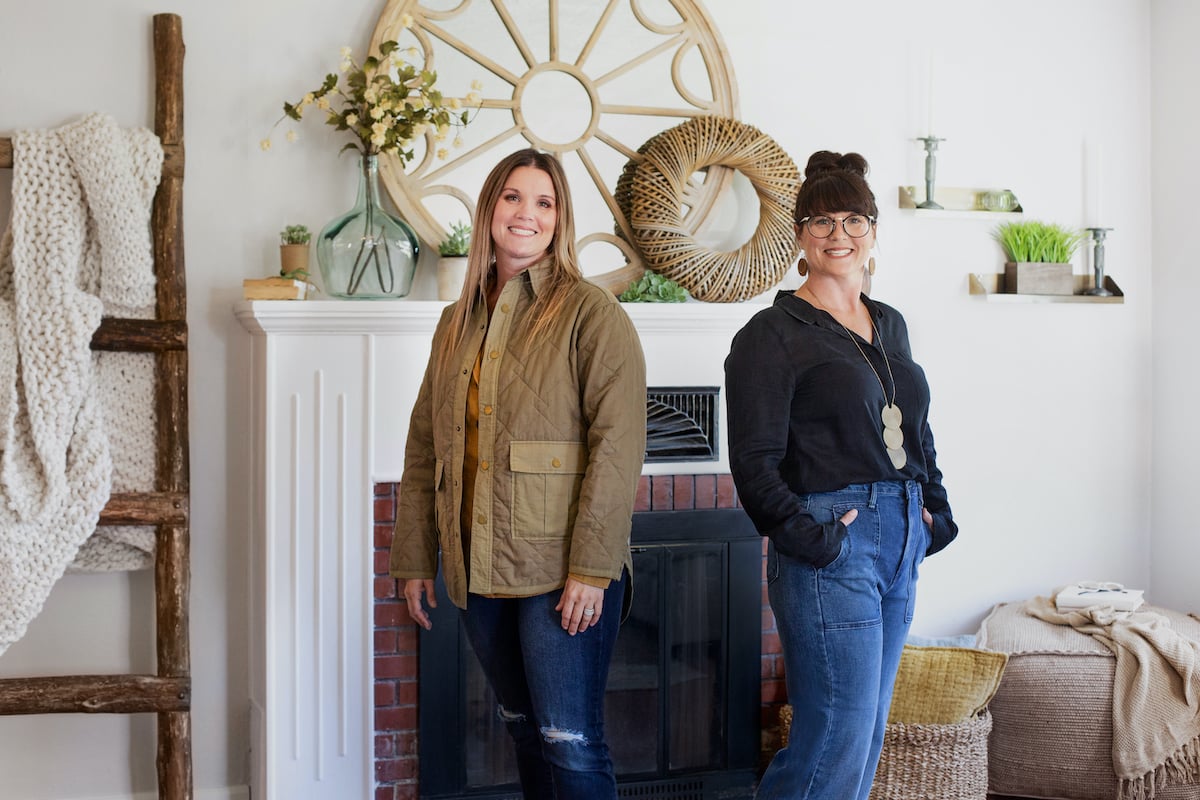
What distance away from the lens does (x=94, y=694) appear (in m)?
2.31

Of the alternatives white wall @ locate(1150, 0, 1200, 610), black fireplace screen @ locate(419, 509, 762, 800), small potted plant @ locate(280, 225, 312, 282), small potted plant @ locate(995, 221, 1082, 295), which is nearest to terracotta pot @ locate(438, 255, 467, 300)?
small potted plant @ locate(280, 225, 312, 282)

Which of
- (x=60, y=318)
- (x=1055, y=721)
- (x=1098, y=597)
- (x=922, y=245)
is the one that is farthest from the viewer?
(x=922, y=245)

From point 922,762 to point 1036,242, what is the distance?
1.41 metres

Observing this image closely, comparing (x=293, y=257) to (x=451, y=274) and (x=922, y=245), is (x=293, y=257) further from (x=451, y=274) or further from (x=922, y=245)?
(x=922, y=245)

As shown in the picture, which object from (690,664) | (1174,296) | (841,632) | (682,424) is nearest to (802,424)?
(841,632)

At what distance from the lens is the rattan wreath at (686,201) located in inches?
99.7

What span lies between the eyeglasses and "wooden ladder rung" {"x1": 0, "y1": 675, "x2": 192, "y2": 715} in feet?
5.35

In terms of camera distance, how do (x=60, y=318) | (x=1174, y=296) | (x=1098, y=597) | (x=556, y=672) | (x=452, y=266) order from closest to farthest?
(x=556, y=672) → (x=60, y=318) → (x=452, y=266) → (x=1098, y=597) → (x=1174, y=296)

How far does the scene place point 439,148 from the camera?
99.6 inches

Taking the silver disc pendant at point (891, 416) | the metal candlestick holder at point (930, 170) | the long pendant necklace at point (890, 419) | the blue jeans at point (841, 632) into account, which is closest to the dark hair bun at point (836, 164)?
the long pendant necklace at point (890, 419)

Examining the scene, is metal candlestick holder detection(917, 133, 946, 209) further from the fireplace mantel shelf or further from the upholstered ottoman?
the upholstered ottoman

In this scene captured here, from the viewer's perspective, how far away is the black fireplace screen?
8.25 feet

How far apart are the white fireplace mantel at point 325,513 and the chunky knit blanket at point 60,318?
0.30 meters

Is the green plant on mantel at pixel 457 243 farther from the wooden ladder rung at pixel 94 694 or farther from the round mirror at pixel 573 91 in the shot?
the wooden ladder rung at pixel 94 694
